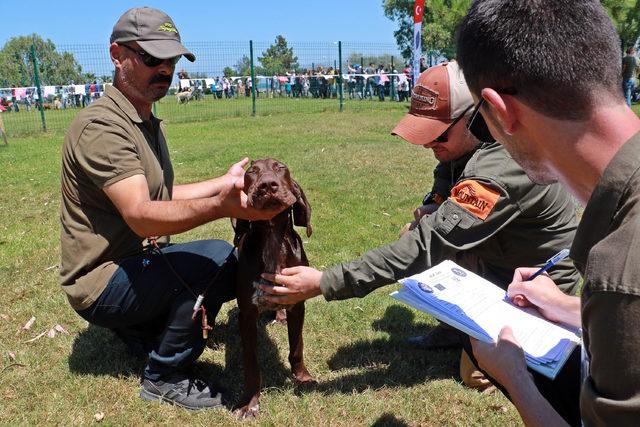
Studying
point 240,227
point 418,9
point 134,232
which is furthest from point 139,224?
point 418,9

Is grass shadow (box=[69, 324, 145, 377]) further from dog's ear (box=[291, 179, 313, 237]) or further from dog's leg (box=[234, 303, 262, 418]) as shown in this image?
dog's ear (box=[291, 179, 313, 237])

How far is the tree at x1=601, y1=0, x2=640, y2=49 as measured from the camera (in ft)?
91.1

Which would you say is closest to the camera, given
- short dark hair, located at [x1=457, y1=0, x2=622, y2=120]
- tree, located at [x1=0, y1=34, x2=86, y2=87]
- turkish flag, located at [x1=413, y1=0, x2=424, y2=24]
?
short dark hair, located at [x1=457, y1=0, x2=622, y2=120]

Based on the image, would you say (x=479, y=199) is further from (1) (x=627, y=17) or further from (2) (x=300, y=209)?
(1) (x=627, y=17)

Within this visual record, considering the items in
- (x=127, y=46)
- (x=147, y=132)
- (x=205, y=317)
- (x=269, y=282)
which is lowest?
(x=205, y=317)

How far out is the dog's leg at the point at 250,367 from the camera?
328 cm

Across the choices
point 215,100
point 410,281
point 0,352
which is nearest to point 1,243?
point 0,352

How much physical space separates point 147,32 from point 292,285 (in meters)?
1.74

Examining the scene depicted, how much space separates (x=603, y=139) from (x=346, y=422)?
2355mm

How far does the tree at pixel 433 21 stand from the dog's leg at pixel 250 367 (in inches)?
793

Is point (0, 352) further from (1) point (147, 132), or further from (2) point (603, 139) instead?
(2) point (603, 139)

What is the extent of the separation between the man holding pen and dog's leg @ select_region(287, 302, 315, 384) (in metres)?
2.11

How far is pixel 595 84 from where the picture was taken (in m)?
1.35

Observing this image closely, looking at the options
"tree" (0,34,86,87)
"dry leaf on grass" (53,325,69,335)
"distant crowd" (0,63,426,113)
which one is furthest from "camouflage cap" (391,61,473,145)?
"distant crowd" (0,63,426,113)
